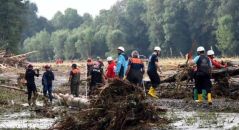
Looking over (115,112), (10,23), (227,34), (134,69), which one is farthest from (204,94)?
(227,34)

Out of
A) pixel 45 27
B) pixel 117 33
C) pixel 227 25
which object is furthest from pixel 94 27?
pixel 227 25

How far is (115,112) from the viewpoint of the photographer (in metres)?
11.1

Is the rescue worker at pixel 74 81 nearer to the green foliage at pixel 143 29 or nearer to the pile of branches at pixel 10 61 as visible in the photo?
the pile of branches at pixel 10 61

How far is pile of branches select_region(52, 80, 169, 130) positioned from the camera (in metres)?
11.2

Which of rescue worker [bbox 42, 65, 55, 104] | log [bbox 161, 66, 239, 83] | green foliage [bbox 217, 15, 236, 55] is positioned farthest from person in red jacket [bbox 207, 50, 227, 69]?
green foliage [bbox 217, 15, 236, 55]

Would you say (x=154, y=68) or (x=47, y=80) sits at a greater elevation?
(x=154, y=68)

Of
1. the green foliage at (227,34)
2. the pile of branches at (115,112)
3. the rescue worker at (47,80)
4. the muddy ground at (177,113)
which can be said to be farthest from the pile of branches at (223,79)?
the green foliage at (227,34)

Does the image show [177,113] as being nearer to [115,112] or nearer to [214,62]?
[115,112]

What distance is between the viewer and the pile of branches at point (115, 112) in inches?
441

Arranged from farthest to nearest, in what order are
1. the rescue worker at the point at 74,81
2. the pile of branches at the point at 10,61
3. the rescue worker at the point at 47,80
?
1. the pile of branches at the point at 10,61
2. the rescue worker at the point at 74,81
3. the rescue worker at the point at 47,80

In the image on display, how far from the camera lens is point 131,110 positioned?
450 inches

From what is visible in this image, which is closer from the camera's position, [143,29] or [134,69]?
[134,69]

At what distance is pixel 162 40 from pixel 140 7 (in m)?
18.1

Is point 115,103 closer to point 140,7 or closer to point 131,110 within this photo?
point 131,110
